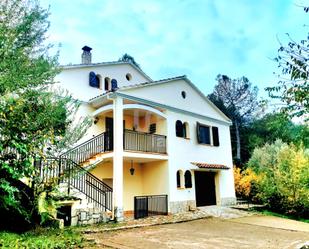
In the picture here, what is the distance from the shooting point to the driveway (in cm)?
893

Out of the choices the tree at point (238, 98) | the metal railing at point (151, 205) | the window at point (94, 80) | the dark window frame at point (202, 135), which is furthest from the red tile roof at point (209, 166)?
the tree at point (238, 98)

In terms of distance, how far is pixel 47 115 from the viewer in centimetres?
961

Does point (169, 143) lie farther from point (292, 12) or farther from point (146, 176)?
point (292, 12)

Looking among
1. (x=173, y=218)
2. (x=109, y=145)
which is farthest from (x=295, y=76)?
(x=109, y=145)

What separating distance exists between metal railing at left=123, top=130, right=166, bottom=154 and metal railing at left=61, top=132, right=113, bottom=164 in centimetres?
89

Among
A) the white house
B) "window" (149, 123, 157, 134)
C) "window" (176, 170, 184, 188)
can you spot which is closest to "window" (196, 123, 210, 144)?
the white house

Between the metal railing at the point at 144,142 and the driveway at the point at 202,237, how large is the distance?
461cm

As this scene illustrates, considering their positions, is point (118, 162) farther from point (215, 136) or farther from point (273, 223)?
point (215, 136)

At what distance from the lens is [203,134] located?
2031 cm

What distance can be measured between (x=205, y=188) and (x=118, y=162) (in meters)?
7.93

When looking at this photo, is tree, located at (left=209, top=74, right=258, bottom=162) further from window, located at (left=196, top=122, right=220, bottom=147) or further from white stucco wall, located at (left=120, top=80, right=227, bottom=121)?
window, located at (left=196, top=122, right=220, bottom=147)

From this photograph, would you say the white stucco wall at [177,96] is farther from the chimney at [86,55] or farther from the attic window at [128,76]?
the chimney at [86,55]

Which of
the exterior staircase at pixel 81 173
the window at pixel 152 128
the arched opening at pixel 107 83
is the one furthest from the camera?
the arched opening at pixel 107 83

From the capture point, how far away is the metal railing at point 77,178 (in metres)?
10.4
